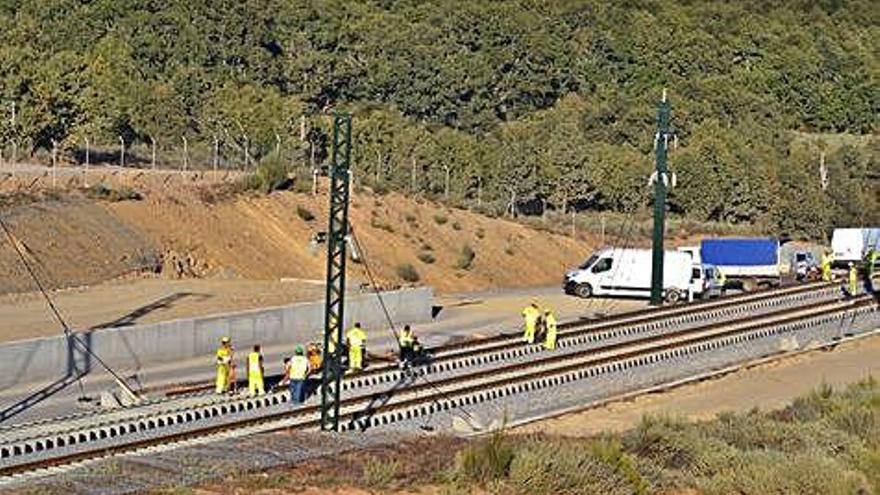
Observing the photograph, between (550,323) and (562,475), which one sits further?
(550,323)

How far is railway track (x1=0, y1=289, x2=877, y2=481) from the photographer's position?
2527 centimetres

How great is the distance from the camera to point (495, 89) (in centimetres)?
11631

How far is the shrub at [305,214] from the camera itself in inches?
2351

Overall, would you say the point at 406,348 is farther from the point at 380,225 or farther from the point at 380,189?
the point at 380,189

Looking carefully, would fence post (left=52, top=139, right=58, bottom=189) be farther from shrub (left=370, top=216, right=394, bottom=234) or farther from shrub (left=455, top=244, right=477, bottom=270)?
shrub (left=455, top=244, right=477, bottom=270)

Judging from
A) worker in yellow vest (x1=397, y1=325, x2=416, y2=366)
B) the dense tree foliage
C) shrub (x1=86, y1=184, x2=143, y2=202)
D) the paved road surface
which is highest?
the dense tree foliage

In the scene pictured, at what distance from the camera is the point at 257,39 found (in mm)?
112688

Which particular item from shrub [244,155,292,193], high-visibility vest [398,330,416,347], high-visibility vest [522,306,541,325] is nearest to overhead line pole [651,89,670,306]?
high-visibility vest [522,306,541,325]

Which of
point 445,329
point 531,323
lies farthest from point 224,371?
point 445,329

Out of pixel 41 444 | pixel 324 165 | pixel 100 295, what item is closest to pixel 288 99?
pixel 324 165

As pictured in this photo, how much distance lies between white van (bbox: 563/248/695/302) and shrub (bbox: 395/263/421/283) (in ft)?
18.9

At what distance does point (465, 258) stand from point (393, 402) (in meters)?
30.7

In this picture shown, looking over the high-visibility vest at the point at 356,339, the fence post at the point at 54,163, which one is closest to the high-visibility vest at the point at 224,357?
the high-visibility vest at the point at 356,339

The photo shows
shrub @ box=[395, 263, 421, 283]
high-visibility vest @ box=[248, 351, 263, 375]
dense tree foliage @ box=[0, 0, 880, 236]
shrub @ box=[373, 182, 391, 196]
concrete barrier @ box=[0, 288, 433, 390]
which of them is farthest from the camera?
dense tree foliage @ box=[0, 0, 880, 236]
